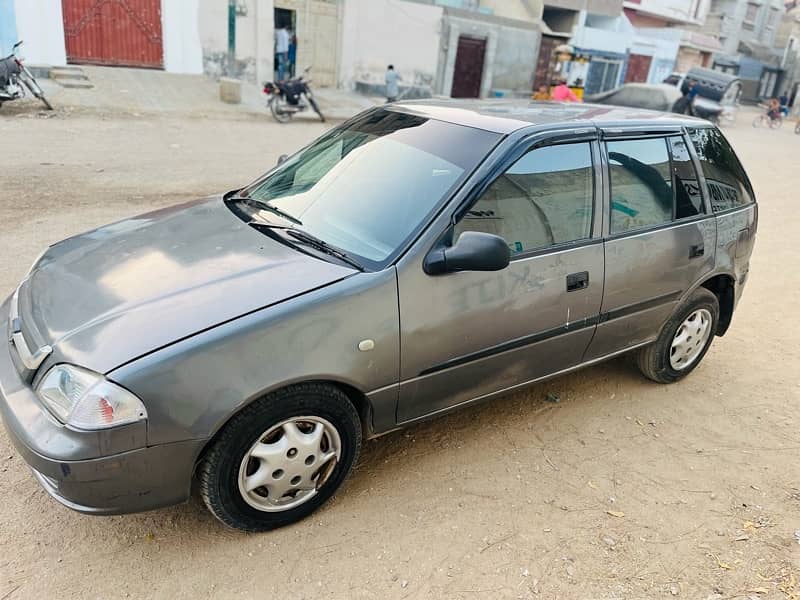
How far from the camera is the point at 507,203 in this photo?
2.98 m

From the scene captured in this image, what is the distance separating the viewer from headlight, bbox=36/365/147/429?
2.11 metres

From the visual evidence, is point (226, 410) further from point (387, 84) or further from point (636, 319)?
point (387, 84)

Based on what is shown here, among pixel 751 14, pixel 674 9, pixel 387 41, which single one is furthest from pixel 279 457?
pixel 751 14

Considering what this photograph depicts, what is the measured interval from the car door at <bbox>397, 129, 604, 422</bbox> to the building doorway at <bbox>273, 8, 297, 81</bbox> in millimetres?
18270

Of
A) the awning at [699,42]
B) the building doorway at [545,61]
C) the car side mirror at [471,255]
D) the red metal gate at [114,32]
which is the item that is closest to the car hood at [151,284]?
the car side mirror at [471,255]

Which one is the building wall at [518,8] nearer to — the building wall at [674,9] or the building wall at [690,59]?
the building wall at [674,9]

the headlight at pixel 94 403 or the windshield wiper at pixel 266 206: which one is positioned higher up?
the windshield wiper at pixel 266 206

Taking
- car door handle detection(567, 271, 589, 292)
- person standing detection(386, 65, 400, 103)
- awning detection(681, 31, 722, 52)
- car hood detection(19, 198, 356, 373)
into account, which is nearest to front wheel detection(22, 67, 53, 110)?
person standing detection(386, 65, 400, 103)

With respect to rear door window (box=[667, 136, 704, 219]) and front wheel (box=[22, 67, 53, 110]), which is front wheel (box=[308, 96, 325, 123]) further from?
rear door window (box=[667, 136, 704, 219])

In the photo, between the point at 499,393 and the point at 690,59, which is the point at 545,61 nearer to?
the point at 690,59

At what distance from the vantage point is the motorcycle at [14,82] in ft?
38.9

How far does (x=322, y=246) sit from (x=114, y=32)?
16691 mm

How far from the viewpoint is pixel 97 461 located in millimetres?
2129

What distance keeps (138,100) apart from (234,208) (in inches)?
518
